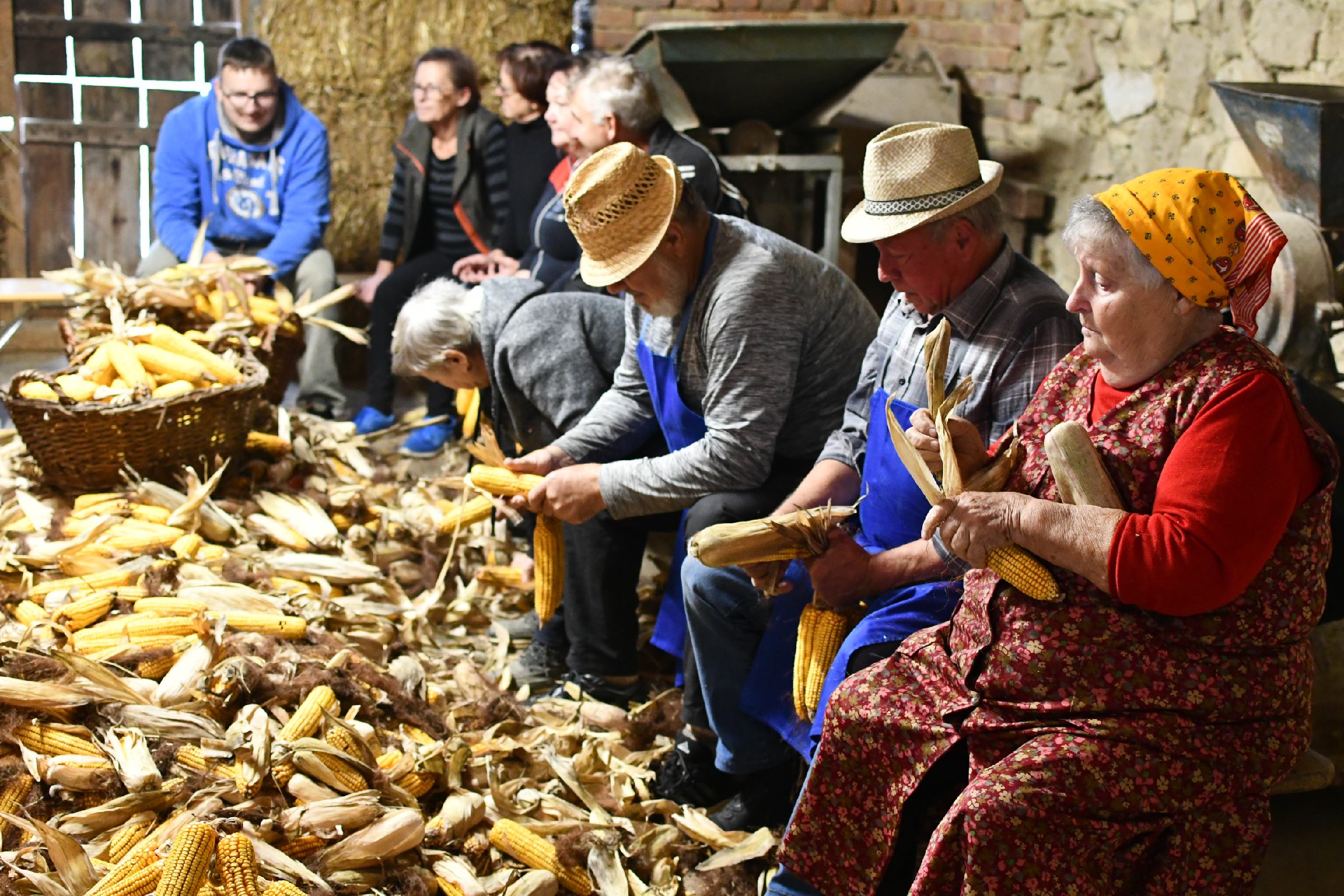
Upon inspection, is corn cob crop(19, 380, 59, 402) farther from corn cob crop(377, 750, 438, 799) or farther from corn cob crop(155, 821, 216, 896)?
corn cob crop(155, 821, 216, 896)

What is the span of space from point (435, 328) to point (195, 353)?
135cm

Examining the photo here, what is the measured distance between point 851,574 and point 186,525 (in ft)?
7.92

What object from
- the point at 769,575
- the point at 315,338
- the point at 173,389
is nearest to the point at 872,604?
the point at 769,575

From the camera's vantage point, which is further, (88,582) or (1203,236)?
(88,582)

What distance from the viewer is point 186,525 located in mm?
3836

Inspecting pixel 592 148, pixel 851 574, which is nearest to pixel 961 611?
pixel 851 574

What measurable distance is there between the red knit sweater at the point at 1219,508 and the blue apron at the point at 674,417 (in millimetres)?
1320

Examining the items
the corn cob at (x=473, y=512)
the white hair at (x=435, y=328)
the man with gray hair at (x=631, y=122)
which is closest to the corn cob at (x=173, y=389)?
the white hair at (x=435, y=328)

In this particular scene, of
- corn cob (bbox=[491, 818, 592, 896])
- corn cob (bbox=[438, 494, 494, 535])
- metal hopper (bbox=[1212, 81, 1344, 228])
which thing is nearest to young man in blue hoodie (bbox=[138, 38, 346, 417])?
corn cob (bbox=[438, 494, 494, 535])

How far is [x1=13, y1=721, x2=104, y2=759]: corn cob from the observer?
2.52 metres

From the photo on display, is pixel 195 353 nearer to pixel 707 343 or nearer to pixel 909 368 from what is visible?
pixel 707 343

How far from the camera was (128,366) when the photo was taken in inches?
161

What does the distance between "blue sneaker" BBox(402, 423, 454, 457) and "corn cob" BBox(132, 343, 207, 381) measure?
1.29 meters

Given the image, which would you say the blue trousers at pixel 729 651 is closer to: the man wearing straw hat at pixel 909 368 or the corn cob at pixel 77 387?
the man wearing straw hat at pixel 909 368
